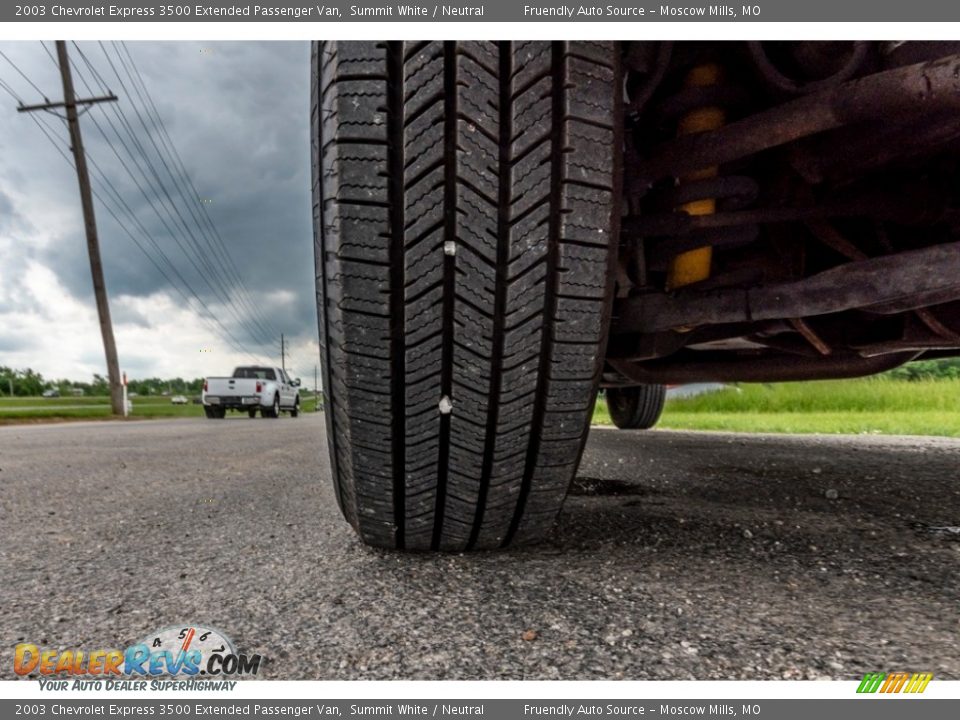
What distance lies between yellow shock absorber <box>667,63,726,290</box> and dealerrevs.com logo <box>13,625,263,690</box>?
1.07 m

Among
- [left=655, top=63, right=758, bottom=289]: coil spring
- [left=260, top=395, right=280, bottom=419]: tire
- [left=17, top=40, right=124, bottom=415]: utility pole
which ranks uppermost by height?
[left=17, top=40, right=124, bottom=415]: utility pole

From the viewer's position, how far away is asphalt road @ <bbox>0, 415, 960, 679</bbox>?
0.69 metres

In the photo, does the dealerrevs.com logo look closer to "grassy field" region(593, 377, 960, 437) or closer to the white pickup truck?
"grassy field" region(593, 377, 960, 437)

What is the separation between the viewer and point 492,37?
836 mm

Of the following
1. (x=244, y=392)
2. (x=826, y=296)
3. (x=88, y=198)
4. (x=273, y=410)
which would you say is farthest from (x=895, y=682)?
(x=88, y=198)

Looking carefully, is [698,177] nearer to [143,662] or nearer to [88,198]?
[143,662]

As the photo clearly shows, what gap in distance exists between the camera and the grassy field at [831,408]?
454cm

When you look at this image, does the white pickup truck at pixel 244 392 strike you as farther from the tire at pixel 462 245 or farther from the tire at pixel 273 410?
the tire at pixel 462 245

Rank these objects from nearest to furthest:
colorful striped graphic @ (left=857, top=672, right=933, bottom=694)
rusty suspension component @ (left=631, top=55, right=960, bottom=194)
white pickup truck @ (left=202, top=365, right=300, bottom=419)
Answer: colorful striped graphic @ (left=857, top=672, right=933, bottom=694) → rusty suspension component @ (left=631, top=55, right=960, bottom=194) → white pickup truck @ (left=202, top=365, right=300, bottom=419)

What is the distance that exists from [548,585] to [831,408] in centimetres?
647

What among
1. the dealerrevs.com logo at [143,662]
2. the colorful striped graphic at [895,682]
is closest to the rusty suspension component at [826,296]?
the colorful striped graphic at [895,682]

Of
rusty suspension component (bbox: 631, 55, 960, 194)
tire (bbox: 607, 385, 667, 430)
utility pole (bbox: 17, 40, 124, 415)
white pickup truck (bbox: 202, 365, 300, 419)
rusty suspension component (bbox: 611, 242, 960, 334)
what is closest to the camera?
rusty suspension component (bbox: 631, 55, 960, 194)

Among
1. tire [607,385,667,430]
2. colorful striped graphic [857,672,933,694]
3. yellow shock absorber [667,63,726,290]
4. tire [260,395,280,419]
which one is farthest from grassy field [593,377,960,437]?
tire [260,395,280,419]
